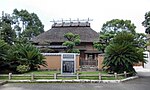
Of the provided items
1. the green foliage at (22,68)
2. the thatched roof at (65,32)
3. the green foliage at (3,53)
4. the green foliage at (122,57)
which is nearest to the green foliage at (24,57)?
the green foliage at (22,68)

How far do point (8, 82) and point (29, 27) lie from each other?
1772 inches

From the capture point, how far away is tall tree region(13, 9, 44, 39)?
58791 millimetres

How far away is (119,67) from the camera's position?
22.6 m

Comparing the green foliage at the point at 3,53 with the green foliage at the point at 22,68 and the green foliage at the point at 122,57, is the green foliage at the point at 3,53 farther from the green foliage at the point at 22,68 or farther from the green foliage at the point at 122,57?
the green foliage at the point at 122,57

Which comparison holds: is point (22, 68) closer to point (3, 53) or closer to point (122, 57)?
point (3, 53)

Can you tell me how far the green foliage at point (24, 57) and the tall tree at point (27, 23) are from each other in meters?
32.2

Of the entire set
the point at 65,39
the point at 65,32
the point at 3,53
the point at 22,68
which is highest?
the point at 65,32

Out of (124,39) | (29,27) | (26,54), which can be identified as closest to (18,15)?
(29,27)

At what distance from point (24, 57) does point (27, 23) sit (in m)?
39.5

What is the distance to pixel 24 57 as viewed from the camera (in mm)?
→ 24625

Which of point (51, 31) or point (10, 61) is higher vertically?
point (51, 31)

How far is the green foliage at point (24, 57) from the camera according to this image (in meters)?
24.1

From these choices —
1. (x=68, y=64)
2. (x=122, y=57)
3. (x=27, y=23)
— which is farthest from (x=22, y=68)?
(x=27, y=23)

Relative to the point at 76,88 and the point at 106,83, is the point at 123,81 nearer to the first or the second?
the point at 106,83
